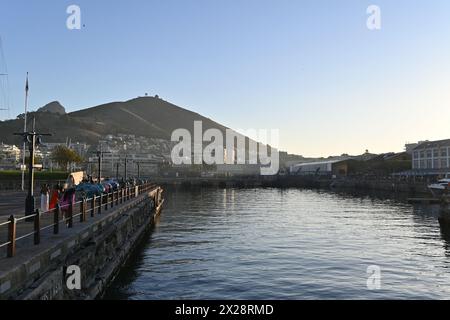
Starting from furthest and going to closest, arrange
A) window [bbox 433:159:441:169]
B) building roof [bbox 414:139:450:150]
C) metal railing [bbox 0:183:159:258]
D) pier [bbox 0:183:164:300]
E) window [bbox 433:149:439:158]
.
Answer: window [bbox 433:149:439:158] < window [bbox 433:159:441:169] < building roof [bbox 414:139:450:150] < metal railing [bbox 0:183:159:258] < pier [bbox 0:183:164:300]

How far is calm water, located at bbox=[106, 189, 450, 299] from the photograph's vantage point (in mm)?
19359

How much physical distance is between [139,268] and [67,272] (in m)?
10.3

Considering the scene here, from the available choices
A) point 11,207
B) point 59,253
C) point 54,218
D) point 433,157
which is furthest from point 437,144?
point 59,253

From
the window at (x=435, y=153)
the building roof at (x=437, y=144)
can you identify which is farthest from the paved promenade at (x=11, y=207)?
the window at (x=435, y=153)

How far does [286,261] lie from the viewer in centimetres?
2528

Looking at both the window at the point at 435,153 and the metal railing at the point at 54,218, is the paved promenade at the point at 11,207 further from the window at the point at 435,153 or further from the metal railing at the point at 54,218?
the window at the point at 435,153

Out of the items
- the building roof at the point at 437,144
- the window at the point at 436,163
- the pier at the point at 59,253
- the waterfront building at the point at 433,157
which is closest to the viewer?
the pier at the point at 59,253

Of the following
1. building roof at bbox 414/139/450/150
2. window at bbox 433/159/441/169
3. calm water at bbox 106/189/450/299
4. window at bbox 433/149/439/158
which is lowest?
calm water at bbox 106/189/450/299

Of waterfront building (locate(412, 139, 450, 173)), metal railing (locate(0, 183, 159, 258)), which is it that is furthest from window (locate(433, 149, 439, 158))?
metal railing (locate(0, 183, 159, 258))

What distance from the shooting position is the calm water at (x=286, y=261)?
63.5ft

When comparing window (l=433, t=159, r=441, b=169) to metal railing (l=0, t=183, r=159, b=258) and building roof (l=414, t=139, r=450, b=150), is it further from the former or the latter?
metal railing (l=0, t=183, r=159, b=258)

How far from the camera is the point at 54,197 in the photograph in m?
24.2
